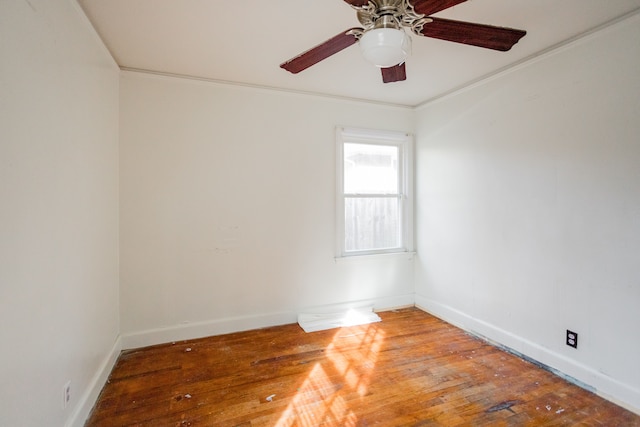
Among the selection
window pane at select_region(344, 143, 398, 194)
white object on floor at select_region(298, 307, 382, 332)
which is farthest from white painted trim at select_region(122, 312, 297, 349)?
window pane at select_region(344, 143, 398, 194)

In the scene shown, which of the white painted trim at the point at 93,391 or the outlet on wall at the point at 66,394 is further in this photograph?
the white painted trim at the point at 93,391

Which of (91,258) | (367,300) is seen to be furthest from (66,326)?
(367,300)

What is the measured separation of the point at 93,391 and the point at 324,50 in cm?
263

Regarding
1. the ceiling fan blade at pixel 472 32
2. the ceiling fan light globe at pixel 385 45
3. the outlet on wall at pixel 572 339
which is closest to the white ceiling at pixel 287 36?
the ceiling fan blade at pixel 472 32

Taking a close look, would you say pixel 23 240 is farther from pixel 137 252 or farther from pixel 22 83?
pixel 137 252

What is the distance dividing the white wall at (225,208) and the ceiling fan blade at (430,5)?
78.2 inches

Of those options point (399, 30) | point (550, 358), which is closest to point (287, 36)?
point (399, 30)

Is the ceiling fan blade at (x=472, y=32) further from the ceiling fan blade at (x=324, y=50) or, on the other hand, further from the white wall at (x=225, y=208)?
the white wall at (x=225, y=208)

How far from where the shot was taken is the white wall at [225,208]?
273 centimetres

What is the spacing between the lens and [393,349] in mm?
2732

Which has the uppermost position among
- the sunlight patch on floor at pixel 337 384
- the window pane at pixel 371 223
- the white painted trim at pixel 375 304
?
the window pane at pixel 371 223

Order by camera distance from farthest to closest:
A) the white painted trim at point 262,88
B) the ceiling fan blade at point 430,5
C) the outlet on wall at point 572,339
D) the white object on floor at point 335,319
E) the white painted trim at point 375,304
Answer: the white painted trim at point 375,304
the white object on floor at point 335,319
the white painted trim at point 262,88
the outlet on wall at point 572,339
the ceiling fan blade at point 430,5

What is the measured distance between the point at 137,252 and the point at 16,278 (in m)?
1.57

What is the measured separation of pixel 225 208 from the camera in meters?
3.00
